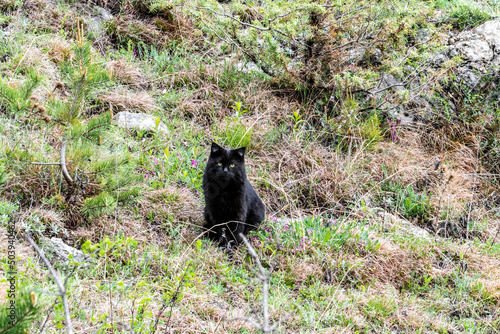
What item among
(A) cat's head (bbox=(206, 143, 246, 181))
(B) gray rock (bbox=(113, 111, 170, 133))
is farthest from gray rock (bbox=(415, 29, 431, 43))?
(B) gray rock (bbox=(113, 111, 170, 133))

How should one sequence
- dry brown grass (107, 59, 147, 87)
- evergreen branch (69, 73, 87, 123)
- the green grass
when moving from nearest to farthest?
1. evergreen branch (69, 73, 87, 123)
2. the green grass
3. dry brown grass (107, 59, 147, 87)

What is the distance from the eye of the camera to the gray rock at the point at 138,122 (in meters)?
5.04

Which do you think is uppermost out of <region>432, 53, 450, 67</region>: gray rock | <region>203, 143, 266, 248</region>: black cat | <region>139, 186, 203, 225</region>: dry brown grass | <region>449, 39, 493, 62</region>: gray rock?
<region>449, 39, 493, 62</region>: gray rock

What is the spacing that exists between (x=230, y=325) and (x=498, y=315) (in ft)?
7.59

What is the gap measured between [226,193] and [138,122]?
1874mm

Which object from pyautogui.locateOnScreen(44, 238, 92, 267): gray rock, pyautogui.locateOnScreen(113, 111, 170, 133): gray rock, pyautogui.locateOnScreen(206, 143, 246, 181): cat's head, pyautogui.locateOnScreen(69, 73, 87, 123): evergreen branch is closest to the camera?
pyautogui.locateOnScreen(69, 73, 87, 123): evergreen branch

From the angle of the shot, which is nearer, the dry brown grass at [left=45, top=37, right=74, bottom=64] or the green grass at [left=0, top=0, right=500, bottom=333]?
the green grass at [left=0, top=0, right=500, bottom=333]

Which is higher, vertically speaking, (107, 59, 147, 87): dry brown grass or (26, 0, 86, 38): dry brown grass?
(26, 0, 86, 38): dry brown grass

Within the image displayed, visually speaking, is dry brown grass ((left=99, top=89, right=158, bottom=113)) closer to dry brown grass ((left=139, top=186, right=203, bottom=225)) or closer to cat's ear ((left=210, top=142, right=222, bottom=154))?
dry brown grass ((left=139, top=186, right=203, bottom=225))

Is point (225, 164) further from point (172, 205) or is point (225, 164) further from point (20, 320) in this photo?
point (20, 320)

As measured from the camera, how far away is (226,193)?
3.93m

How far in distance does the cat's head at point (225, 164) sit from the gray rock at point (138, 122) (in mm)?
1313

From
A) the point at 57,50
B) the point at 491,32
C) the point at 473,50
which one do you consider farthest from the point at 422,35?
the point at 57,50

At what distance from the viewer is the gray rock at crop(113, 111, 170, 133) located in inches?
199
